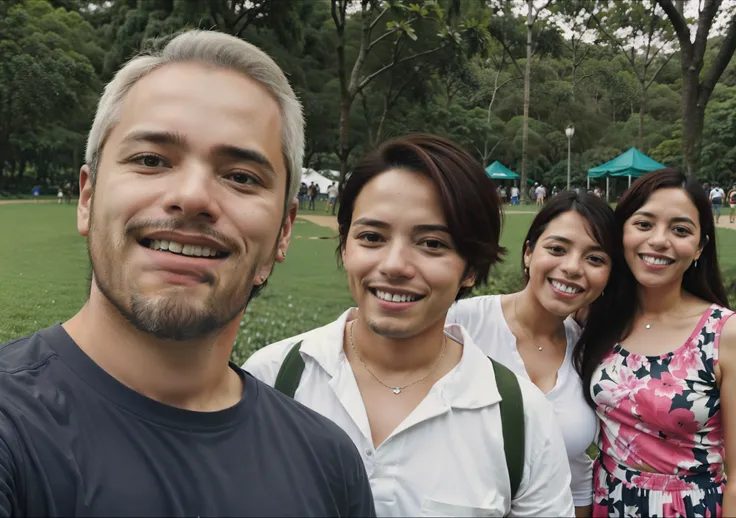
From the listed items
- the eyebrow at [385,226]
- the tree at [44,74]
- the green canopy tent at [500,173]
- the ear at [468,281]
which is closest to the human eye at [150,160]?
the eyebrow at [385,226]

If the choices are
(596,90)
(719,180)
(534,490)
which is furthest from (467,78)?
(534,490)

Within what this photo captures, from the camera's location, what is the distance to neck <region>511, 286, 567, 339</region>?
8.57 ft

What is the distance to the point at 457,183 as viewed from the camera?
5.66 feet

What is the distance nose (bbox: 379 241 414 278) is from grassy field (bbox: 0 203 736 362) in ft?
3.76

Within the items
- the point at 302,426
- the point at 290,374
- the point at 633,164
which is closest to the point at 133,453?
the point at 302,426

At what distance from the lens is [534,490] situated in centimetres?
161

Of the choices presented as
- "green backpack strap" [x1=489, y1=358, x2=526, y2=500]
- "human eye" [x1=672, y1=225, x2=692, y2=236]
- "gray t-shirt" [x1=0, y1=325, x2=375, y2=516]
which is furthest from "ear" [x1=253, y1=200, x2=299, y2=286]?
"human eye" [x1=672, y1=225, x2=692, y2=236]

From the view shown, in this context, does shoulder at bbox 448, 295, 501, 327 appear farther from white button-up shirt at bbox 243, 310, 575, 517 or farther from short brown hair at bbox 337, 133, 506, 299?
white button-up shirt at bbox 243, 310, 575, 517

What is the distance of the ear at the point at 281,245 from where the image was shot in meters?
1.34

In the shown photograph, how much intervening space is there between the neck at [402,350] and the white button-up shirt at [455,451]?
124 mm

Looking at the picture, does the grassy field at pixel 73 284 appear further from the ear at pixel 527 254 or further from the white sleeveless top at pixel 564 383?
the white sleeveless top at pixel 564 383

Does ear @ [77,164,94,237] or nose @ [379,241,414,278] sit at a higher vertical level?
ear @ [77,164,94,237]

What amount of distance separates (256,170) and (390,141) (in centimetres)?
67

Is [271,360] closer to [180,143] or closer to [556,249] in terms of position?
[180,143]
